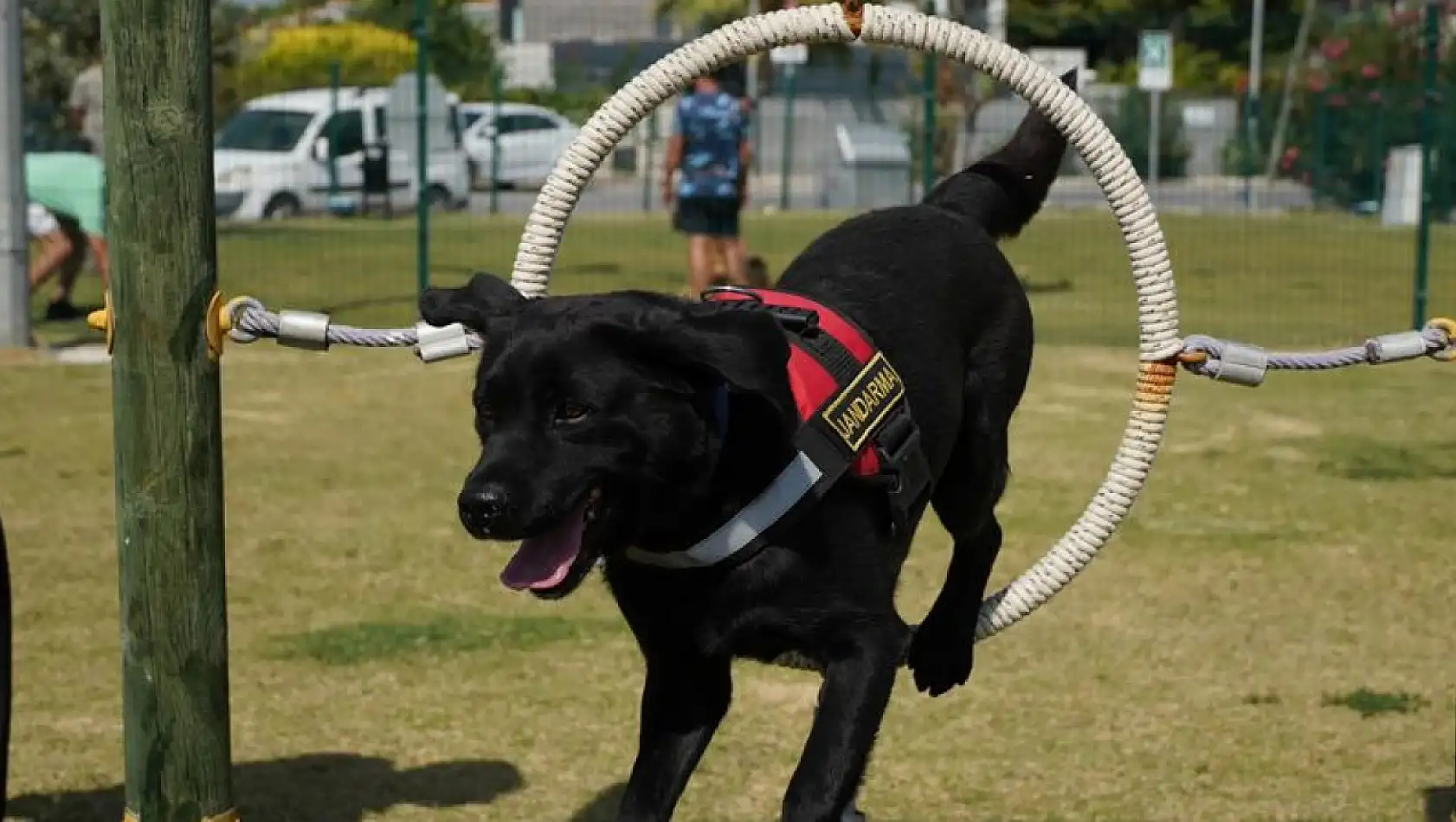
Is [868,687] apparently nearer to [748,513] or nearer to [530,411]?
[748,513]

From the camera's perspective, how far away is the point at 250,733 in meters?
5.80

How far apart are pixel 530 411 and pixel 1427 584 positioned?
502 centimetres

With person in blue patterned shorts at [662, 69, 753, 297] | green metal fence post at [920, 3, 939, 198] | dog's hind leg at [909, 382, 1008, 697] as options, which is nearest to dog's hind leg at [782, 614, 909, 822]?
dog's hind leg at [909, 382, 1008, 697]

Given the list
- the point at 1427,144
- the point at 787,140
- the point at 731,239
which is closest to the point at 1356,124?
the point at 787,140

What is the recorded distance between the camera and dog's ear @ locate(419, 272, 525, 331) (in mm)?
3797

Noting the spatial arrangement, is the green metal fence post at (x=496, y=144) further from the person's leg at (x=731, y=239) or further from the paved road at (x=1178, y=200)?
the person's leg at (x=731, y=239)

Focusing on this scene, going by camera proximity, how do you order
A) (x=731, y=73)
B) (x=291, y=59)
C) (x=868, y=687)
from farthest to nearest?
(x=291, y=59) → (x=731, y=73) → (x=868, y=687)

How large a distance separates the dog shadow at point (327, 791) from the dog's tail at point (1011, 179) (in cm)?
181

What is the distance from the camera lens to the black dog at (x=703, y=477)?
3475mm

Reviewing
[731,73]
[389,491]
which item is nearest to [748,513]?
[389,491]

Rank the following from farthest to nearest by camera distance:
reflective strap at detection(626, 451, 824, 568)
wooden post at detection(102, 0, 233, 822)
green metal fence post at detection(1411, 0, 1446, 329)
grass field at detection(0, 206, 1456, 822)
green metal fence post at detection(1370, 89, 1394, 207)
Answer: green metal fence post at detection(1370, 89, 1394, 207) → green metal fence post at detection(1411, 0, 1446, 329) → grass field at detection(0, 206, 1456, 822) → wooden post at detection(102, 0, 233, 822) → reflective strap at detection(626, 451, 824, 568)

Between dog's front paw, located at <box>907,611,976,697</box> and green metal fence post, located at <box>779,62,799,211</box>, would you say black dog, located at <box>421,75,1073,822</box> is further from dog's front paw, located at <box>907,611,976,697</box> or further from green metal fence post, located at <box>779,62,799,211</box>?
green metal fence post, located at <box>779,62,799,211</box>

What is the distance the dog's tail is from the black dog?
1.60 ft

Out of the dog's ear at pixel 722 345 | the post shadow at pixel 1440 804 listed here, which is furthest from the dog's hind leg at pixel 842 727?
the post shadow at pixel 1440 804
